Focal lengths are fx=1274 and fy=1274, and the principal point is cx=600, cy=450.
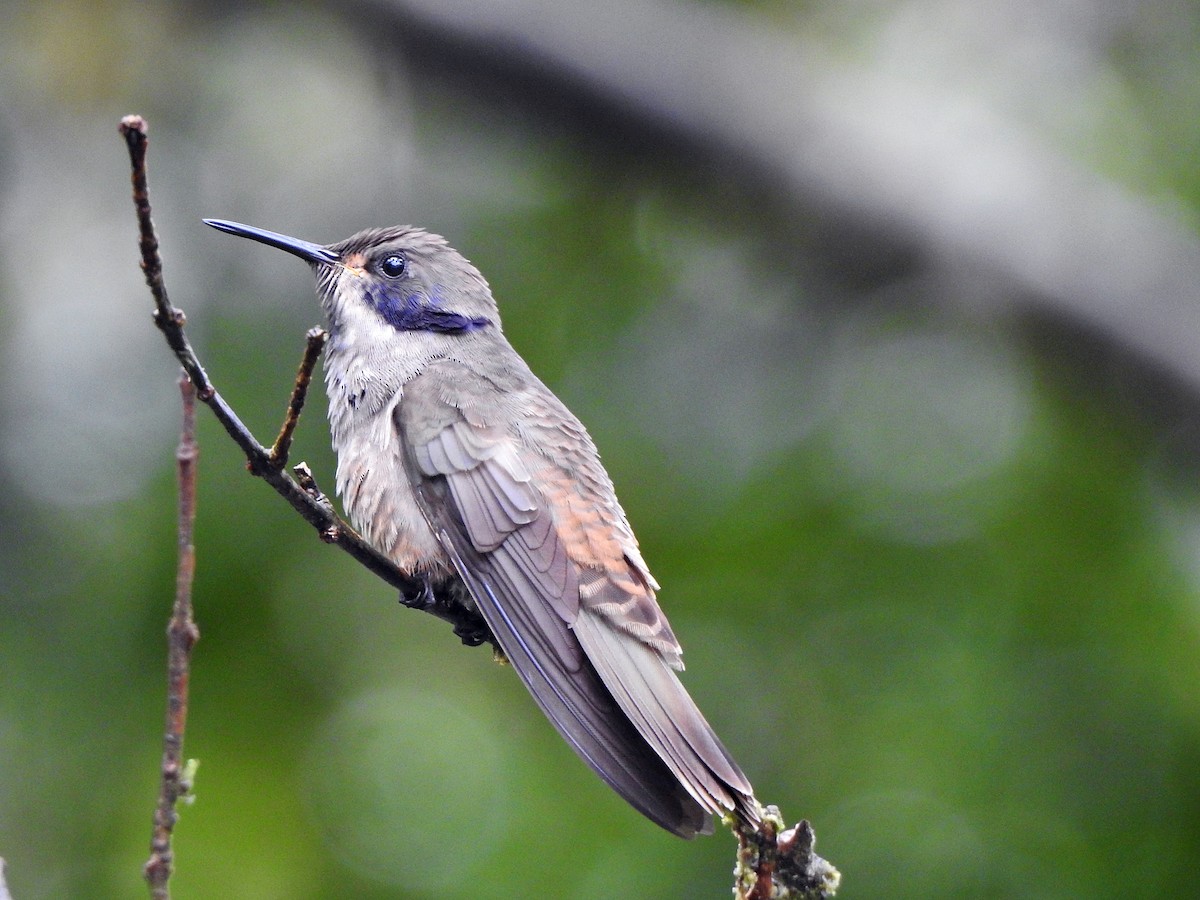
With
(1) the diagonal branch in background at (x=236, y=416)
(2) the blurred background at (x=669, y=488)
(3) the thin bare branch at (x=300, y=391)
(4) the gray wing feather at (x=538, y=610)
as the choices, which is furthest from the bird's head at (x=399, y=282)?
(3) the thin bare branch at (x=300, y=391)

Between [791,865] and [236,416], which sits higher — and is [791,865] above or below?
below

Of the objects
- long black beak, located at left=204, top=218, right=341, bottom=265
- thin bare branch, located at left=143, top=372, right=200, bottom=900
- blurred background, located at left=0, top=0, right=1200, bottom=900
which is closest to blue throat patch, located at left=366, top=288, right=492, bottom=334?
A: long black beak, located at left=204, top=218, right=341, bottom=265

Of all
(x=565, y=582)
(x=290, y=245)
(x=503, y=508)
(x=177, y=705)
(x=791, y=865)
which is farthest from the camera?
(x=290, y=245)

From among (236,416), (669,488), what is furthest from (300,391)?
(669,488)

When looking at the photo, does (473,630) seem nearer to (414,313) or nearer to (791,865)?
(414,313)

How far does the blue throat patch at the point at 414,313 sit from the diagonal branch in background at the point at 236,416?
1272mm

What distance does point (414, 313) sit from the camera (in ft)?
14.9

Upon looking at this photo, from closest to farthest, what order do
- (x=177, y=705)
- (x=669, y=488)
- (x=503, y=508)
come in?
(x=177, y=705) → (x=503, y=508) → (x=669, y=488)

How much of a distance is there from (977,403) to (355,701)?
3781mm

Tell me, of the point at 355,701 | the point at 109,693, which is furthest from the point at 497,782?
the point at 109,693

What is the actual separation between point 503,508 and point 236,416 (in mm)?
1314

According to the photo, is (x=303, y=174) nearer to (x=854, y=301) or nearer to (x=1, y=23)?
(x=1, y=23)

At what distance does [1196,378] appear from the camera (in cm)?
502

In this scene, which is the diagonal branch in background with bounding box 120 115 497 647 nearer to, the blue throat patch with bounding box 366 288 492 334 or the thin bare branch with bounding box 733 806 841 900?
the thin bare branch with bounding box 733 806 841 900
